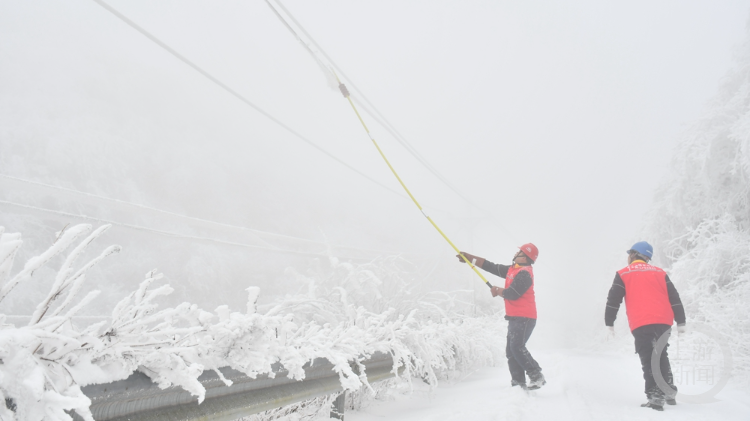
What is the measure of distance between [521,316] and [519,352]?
1.30ft

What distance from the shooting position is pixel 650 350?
3750 millimetres

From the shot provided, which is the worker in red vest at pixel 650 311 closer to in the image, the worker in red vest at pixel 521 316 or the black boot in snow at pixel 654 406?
the black boot in snow at pixel 654 406

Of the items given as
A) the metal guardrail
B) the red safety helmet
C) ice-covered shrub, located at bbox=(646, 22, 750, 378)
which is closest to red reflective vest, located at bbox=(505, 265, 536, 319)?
the red safety helmet

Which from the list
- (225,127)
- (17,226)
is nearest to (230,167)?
(225,127)

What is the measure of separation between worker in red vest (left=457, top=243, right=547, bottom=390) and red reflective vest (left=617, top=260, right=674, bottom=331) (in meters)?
0.95

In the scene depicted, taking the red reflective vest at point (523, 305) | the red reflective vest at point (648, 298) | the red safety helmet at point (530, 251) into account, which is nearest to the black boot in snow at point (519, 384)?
the red reflective vest at point (523, 305)

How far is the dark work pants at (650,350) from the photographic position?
3.59 m

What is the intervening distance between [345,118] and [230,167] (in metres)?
14.7

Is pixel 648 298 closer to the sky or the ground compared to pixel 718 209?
closer to the ground

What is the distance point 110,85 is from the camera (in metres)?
11.5

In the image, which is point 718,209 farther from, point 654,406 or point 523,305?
point 654,406

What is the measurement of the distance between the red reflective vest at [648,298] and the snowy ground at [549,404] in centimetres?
76

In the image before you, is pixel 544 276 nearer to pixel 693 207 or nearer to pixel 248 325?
pixel 693 207

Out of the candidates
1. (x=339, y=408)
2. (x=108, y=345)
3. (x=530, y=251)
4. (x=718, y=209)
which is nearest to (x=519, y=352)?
(x=530, y=251)
